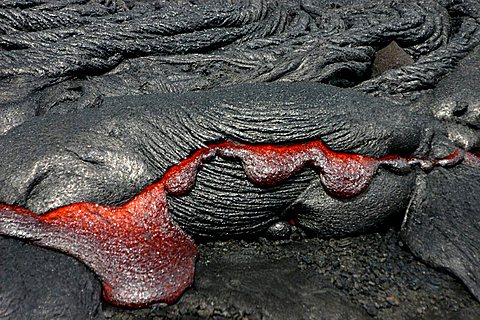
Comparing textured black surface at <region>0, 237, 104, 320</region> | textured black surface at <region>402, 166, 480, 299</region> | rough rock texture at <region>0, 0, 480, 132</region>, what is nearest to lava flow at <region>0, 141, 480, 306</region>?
textured black surface at <region>0, 237, 104, 320</region>

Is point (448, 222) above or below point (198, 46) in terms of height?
below

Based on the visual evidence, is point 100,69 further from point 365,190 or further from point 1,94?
point 365,190

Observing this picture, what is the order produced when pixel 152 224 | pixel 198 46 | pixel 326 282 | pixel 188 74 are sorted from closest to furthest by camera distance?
pixel 152 224, pixel 326 282, pixel 188 74, pixel 198 46

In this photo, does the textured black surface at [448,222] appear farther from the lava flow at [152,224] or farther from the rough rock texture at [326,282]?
the lava flow at [152,224]

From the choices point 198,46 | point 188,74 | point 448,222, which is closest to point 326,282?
point 448,222

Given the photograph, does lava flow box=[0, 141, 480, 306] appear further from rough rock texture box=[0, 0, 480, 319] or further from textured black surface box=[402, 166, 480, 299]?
textured black surface box=[402, 166, 480, 299]

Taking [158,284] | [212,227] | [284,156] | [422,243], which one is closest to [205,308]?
[158,284]

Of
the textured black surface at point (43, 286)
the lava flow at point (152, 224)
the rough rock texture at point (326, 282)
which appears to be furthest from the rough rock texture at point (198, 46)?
the rough rock texture at point (326, 282)

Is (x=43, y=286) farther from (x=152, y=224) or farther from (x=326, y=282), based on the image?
(x=326, y=282)

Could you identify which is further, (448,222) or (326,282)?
(448,222)
